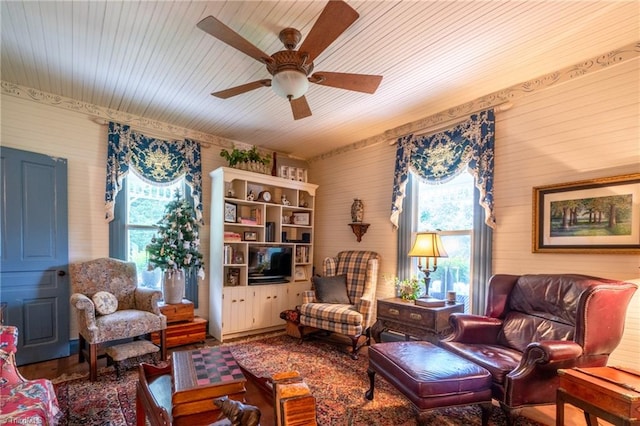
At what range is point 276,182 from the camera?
4.49 meters

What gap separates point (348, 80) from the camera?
221 centimetres

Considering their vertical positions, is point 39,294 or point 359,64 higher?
point 359,64

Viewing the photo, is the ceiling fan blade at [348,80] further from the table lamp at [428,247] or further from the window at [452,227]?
the window at [452,227]

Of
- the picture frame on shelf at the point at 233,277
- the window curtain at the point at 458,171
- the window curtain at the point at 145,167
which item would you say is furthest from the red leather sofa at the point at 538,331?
the window curtain at the point at 145,167

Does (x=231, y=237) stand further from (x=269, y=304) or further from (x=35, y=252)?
(x=35, y=252)

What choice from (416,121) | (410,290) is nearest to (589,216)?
(410,290)

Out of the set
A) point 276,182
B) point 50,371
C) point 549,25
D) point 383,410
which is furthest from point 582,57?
point 50,371

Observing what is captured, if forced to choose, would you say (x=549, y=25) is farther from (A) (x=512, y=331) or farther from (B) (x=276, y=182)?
(B) (x=276, y=182)

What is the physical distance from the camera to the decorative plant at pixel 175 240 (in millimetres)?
3543

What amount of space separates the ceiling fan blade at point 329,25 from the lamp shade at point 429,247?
2086 millimetres

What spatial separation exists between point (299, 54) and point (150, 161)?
2.76 meters

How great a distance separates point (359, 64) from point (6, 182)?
3.49m

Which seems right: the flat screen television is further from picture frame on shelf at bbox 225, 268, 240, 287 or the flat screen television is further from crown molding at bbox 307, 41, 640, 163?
crown molding at bbox 307, 41, 640, 163

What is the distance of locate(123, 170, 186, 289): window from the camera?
12.4 feet
